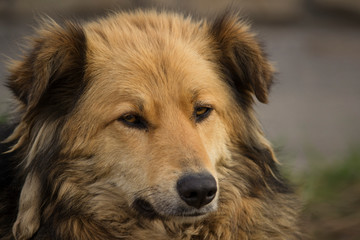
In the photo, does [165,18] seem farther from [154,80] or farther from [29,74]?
[29,74]

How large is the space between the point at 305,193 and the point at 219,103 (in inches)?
93.3

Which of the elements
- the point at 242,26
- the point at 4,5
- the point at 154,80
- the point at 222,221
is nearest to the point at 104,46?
the point at 154,80

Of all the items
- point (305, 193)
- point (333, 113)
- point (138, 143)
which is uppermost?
point (138, 143)

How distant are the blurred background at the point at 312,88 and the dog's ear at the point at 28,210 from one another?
2.34 metres

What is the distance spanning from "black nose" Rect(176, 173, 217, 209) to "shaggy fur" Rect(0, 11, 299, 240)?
3 cm

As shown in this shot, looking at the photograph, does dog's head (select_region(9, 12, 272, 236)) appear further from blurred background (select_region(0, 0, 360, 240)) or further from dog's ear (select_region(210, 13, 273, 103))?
blurred background (select_region(0, 0, 360, 240))

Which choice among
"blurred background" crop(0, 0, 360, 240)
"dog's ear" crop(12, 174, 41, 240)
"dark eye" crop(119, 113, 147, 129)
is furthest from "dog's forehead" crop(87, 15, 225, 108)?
"blurred background" crop(0, 0, 360, 240)

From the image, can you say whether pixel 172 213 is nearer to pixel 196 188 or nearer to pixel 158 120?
pixel 196 188

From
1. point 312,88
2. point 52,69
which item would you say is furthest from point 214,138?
point 312,88

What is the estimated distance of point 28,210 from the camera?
134 inches

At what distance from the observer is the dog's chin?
128 inches

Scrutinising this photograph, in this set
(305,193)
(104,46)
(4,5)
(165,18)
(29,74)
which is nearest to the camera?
(29,74)

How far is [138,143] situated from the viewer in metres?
3.38

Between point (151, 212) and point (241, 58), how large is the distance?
1.07 metres
